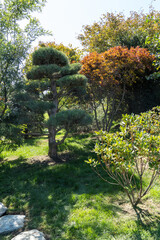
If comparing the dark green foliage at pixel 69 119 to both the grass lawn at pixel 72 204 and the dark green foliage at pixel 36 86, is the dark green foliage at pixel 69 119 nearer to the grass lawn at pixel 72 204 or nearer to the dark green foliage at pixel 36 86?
the grass lawn at pixel 72 204

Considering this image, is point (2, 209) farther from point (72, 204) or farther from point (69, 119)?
point (69, 119)

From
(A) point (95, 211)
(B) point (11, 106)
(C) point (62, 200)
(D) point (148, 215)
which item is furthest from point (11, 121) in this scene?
(D) point (148, 215)

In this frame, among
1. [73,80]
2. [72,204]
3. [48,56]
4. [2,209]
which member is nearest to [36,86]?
[48,56]

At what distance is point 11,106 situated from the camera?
5.52 metres

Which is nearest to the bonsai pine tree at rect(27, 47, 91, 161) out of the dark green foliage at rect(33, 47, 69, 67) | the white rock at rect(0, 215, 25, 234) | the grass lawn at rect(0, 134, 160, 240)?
the dark green foliage at rect(33, 47, 69, 67)


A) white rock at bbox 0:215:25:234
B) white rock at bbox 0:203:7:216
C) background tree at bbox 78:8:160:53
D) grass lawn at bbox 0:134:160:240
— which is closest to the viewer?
grass lawn at bbox 0:134:160:240

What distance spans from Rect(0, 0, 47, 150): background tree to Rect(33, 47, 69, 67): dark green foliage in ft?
2.30

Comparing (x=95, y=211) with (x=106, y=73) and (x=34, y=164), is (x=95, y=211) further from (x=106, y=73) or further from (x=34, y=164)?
(x=106, y=73)

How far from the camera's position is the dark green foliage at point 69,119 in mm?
5391

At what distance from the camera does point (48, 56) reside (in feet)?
21.5

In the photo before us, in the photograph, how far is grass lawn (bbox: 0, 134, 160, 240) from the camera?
8.82ft

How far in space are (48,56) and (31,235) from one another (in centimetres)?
580

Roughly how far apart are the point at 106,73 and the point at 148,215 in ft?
18.4

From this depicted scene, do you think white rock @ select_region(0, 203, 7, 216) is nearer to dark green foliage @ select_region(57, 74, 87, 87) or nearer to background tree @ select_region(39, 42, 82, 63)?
dark green foliage @ select_region(57, 74, 87, 87)
